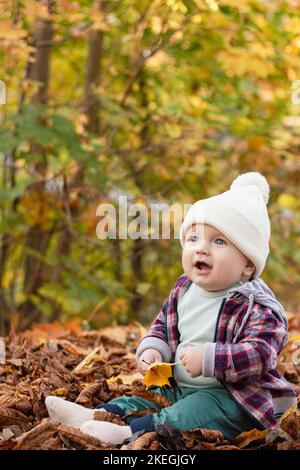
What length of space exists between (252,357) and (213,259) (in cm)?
33

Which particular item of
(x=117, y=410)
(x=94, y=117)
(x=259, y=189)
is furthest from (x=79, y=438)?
(x=94, y=117)

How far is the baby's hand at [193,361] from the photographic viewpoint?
1985 millimetres

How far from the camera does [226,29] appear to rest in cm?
528

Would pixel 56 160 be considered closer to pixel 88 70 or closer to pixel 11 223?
pixel 11 223

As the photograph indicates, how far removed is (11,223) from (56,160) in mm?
726

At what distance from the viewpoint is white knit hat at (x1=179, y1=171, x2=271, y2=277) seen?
2137 mm

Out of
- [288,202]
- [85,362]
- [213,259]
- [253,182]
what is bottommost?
[85,362]

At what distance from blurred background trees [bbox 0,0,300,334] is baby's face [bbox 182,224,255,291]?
7.15 ft

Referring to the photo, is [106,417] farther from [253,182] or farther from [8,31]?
[8,31]

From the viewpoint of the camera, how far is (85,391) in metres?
2.35

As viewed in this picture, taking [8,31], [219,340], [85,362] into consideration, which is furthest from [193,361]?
[8,31]

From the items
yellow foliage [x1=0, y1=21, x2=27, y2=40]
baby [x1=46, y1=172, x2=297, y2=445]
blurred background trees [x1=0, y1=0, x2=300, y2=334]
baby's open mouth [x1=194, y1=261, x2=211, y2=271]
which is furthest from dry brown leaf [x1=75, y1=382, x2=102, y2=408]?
yellow foliage [x1=0, y1=21, x2=27, y2=40]

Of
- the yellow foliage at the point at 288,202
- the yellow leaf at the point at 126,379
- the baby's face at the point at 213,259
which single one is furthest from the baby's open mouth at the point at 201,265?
the yellow foliage at the point at 288,202

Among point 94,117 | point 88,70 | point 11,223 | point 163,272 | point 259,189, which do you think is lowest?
point 163,272
